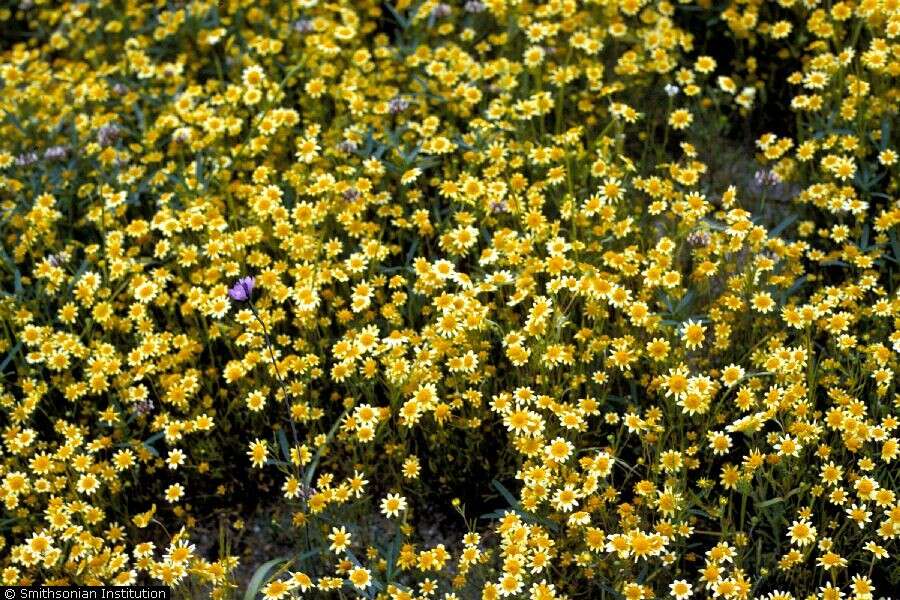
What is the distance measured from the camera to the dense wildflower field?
2941 mm

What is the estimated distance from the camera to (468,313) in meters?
3.27

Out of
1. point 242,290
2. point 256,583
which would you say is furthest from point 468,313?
point 256,583

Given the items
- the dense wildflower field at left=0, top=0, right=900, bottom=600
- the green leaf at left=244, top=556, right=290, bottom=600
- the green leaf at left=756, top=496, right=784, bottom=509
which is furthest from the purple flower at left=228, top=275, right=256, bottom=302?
the green leaf at left=756, top=496, right=784, bottom=509

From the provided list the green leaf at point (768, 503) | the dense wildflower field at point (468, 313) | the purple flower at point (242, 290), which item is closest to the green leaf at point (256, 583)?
the dense wildflower field at point (468, 313)

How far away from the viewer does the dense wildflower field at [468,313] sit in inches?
116

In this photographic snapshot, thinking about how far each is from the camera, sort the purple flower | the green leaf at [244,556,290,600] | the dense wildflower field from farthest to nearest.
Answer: the dense wildflower field
the purple flower
the green leaf at [244,556,290,600]

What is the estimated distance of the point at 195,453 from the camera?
344cm

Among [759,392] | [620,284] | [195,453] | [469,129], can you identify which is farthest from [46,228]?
[759,392]

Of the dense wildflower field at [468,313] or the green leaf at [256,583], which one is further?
the dense wildflower field at [468,313]

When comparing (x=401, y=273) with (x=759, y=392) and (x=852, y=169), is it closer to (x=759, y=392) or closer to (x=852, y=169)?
(x=759, y=392)

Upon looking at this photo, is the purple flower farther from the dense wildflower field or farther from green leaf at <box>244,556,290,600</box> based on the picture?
green leaf at <box>244,556,290,600</box>

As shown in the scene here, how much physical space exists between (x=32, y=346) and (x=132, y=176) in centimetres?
88

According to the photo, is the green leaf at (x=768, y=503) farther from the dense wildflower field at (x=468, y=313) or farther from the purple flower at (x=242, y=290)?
the purple flower at (x=242, y=290)

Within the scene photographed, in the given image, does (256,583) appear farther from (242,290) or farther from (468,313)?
(468,313)
